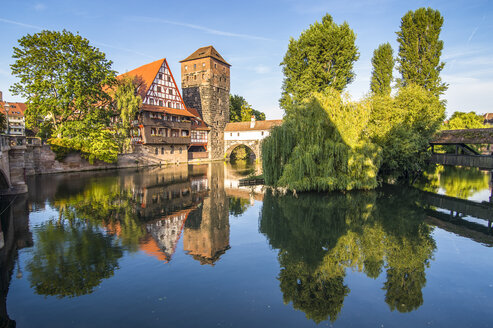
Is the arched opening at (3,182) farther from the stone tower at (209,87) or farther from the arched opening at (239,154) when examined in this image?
the arched opening at (239,154)

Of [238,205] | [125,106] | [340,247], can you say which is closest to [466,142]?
[238,205]

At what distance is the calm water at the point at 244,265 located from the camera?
6023 mm

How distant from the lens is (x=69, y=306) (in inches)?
243

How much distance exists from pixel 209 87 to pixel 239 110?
52.4 ft

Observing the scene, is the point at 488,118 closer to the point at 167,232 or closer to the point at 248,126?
the point at 248,126

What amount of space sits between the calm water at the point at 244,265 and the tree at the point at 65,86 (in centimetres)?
1543

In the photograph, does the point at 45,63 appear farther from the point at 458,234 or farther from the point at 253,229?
the point at 458,234

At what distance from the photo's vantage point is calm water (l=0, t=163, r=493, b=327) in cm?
602

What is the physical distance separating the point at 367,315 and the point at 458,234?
25.9 ft

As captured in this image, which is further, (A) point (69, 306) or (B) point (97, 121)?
(B) point (97, 121)

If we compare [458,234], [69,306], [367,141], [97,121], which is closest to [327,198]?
[367,141]

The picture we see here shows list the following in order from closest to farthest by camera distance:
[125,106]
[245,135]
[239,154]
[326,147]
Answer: [326,147] → [125,106] → [245,135] → [239,154]

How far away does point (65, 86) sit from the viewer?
91.5ft

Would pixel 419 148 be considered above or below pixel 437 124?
below
